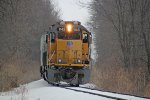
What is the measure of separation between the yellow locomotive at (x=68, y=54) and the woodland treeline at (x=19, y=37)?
275cm

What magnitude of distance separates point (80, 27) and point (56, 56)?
228 cm

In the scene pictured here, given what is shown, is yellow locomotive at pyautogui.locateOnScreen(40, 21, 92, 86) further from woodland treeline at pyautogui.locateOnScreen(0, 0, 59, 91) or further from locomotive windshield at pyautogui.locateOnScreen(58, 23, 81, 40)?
woodland treeline at pyautogui.locateOnScreen(0, 0, 59, 91)

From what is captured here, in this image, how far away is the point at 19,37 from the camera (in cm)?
3572

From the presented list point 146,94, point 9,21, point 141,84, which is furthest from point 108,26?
point 146,94

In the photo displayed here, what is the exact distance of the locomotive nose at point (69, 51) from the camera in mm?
20516

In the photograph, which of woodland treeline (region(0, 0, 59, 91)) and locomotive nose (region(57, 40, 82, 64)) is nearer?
locomotive nose (region(57, 40, 82, 64))

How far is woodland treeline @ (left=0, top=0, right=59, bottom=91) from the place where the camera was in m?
22.6

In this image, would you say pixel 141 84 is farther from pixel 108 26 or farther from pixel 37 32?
pixel 37 32

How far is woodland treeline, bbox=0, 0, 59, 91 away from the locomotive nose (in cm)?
346

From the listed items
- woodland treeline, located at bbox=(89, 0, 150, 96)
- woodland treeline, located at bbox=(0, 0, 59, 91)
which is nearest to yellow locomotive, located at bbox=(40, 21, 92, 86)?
woodland treeline, located at bbox=(89, 0, 150, 96)

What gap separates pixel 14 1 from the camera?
3381 centimetres

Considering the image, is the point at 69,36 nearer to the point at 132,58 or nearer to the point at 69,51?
the point at 69,51

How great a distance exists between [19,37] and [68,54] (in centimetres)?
1602

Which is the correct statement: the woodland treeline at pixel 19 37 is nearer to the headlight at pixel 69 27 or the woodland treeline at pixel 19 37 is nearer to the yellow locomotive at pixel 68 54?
the yellow locomotive at pixel 68 54
